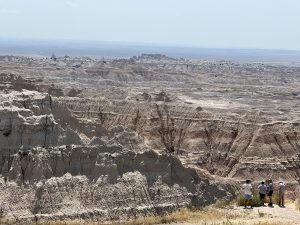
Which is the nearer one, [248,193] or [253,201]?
[248,193]

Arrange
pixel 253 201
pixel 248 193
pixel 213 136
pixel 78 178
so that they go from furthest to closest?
pixel 213 136
pixel 78 178
pixel 253 201
pixel 248 193

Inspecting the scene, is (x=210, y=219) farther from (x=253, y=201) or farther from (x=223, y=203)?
(x=223, y=203)

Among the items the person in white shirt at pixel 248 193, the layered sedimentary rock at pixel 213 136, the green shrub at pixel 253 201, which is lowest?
the layered sedimentary rock at pixel 213 136

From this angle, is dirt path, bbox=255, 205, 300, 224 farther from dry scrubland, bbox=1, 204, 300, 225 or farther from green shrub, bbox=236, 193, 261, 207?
green shrub, bbox=236, 193, 261, 207

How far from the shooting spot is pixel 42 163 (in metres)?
30.9

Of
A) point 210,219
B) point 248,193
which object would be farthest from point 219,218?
point 248,193

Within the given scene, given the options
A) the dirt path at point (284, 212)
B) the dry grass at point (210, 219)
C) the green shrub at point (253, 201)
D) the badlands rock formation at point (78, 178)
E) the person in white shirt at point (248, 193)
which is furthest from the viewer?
the badlands rock formation at point (78, 178)

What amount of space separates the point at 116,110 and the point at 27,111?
3928cm

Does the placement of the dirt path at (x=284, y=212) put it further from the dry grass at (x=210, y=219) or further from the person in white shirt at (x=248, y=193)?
the person in white shirt at (x=248, y=193)

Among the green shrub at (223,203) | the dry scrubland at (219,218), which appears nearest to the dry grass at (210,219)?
the dry scrubland at (219,218)

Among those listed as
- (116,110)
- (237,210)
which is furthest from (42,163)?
(116,110)

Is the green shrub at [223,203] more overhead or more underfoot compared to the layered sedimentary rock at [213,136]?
more overhead

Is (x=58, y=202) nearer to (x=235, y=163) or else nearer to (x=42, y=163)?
(x=42, y=163)

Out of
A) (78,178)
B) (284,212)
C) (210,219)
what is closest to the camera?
(210,219)
